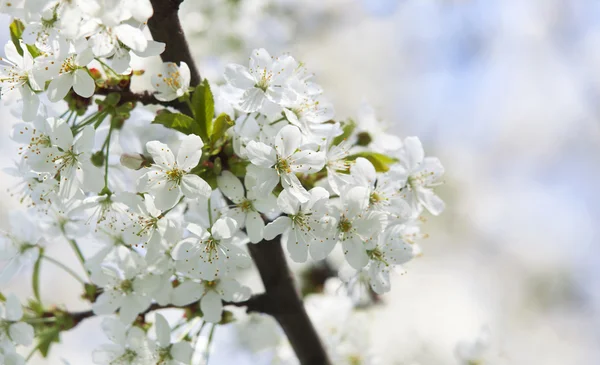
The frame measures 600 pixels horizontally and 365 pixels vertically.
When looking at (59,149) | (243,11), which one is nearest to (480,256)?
(243,11)

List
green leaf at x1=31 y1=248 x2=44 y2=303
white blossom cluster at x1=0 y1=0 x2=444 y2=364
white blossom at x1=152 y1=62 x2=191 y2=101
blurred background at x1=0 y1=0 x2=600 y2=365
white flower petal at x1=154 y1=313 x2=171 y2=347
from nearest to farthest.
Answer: white blossom cluster at x1=0 y1=0 x2=444 y2=364
white blossom at x1=152 y1=62 x2=191 y2=101
white flower petal at x1=154 y1=313 x2=171 y2=347
green leaf at x1=31 y1=248 x2=44 y2=303
blurred background at x1=0 y1=0 x2=600 y2=365

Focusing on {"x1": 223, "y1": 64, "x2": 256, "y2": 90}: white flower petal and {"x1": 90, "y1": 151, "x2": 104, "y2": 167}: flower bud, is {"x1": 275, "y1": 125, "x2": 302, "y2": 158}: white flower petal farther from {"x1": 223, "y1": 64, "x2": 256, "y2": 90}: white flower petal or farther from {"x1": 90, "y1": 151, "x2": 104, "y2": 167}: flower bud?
{"x1": 90, "y1": 151, "x2": 104, "y2": 167}: flower bud

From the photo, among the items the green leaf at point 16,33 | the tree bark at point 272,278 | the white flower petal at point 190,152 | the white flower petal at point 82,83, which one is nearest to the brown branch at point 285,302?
the tree bark at point 272,278

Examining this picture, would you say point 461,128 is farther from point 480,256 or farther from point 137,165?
point 137,165

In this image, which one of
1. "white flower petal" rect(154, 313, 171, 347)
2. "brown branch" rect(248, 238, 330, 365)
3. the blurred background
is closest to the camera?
"white flower petal" rect(154, 313, 171, 347)

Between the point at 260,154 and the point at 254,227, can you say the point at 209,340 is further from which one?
the point at 260,154

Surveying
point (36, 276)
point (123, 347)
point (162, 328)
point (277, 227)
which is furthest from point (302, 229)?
point (36, 276)

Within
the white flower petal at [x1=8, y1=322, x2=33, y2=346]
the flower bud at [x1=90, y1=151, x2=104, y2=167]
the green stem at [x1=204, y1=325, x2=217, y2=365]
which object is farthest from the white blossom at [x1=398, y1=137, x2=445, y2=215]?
the white flower petal at [x1=8, y1=322, x2=33, y2=346]
